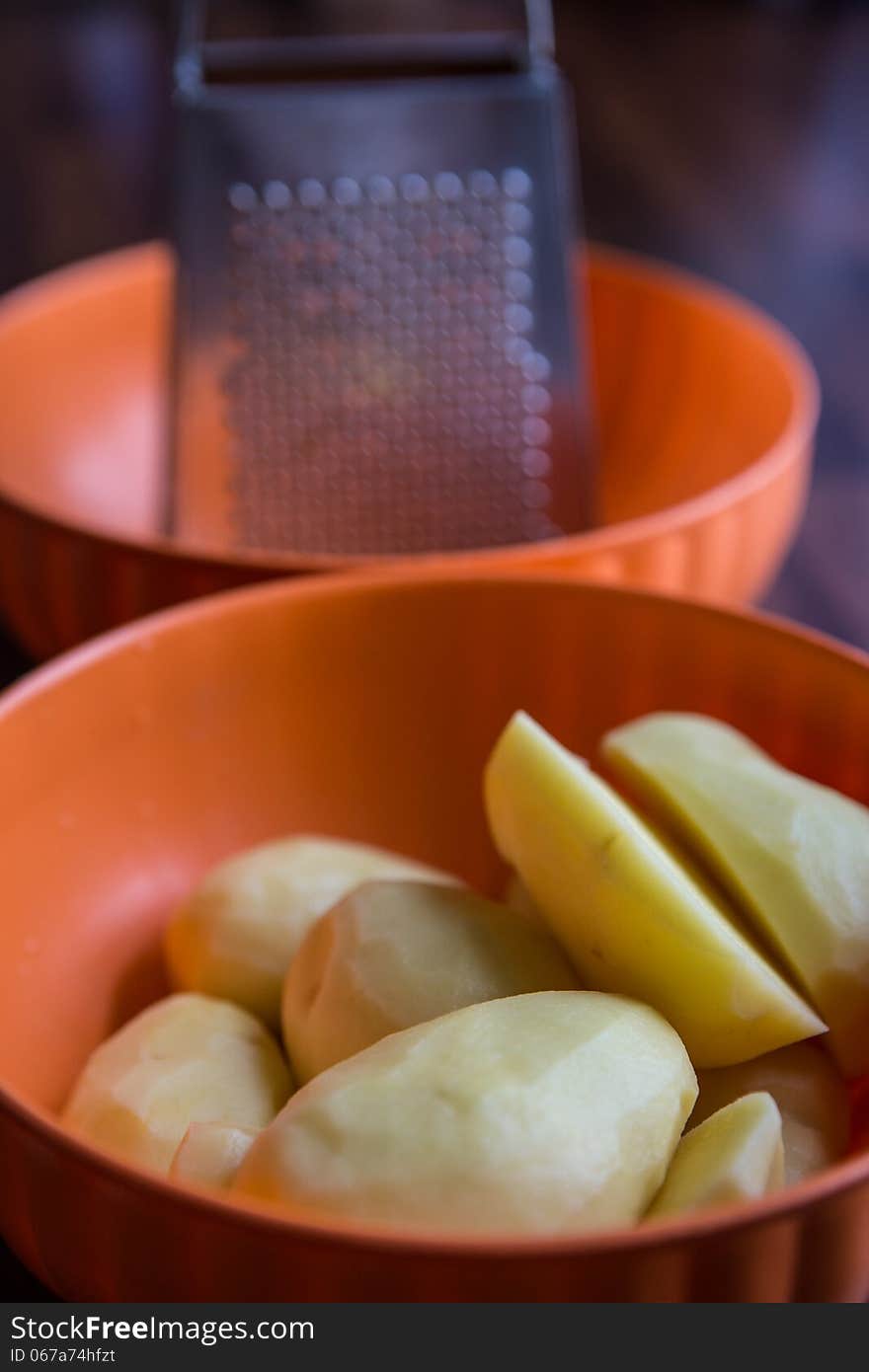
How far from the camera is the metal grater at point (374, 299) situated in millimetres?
852

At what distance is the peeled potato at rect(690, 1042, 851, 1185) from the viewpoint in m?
0.45

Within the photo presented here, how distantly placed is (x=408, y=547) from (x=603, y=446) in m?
0.20

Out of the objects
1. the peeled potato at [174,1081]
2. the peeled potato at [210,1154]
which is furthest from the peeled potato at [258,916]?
the peeled potato at [210,1154]

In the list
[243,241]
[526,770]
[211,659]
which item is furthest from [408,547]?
[526,770]

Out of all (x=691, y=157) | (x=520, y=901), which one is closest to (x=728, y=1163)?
(x=520, y=901)

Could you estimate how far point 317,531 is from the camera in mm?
927

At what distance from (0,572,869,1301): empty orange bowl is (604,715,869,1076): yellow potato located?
53 mm

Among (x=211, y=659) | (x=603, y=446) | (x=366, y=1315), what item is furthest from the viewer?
(x=603, y=446)

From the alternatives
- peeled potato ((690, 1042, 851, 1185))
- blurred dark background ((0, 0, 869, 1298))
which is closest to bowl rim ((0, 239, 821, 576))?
blurred dark background ((0, 0, 869, 1298))

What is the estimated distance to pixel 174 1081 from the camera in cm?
49

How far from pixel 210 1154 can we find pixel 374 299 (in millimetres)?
594

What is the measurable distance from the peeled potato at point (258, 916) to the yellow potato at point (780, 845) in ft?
0.33

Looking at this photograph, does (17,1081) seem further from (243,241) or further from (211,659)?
(243,241)

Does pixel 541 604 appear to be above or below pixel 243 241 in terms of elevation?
below
